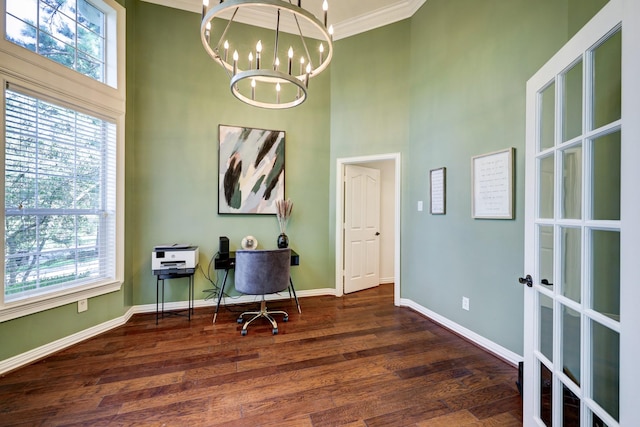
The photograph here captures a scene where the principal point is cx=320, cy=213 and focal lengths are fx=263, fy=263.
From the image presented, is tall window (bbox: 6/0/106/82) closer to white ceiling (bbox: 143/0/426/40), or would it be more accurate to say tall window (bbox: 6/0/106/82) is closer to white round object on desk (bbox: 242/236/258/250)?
white ceiling (bbox: 143/0/426/40)

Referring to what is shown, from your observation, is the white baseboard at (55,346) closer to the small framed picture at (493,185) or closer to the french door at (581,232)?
the french door at (581,232)

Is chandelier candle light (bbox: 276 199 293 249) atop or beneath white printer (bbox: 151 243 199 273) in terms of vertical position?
atop

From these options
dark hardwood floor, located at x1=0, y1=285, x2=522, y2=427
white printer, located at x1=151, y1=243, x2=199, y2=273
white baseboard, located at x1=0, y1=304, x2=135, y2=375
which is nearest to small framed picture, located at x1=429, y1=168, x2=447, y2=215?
dark hardwood floor, located at x1=0, y1=285, x2=522, y2=427

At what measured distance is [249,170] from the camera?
11.9 ft

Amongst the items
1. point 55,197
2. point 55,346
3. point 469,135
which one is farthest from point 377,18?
point 55,346

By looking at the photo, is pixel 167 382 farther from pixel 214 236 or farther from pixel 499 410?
pixel 499 410

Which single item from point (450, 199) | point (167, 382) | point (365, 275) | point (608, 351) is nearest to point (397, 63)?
point (450, 199)

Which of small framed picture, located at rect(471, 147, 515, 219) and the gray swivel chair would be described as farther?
the gray swivel chair

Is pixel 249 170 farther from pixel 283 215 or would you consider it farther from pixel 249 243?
pixel 249 243

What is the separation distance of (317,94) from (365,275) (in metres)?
2.91

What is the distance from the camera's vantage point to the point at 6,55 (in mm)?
2041

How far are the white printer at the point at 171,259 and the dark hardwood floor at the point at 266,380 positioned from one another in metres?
0.64

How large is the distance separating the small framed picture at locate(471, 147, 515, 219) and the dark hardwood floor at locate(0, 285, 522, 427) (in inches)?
50.3

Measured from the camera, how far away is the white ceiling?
10.9 ft
